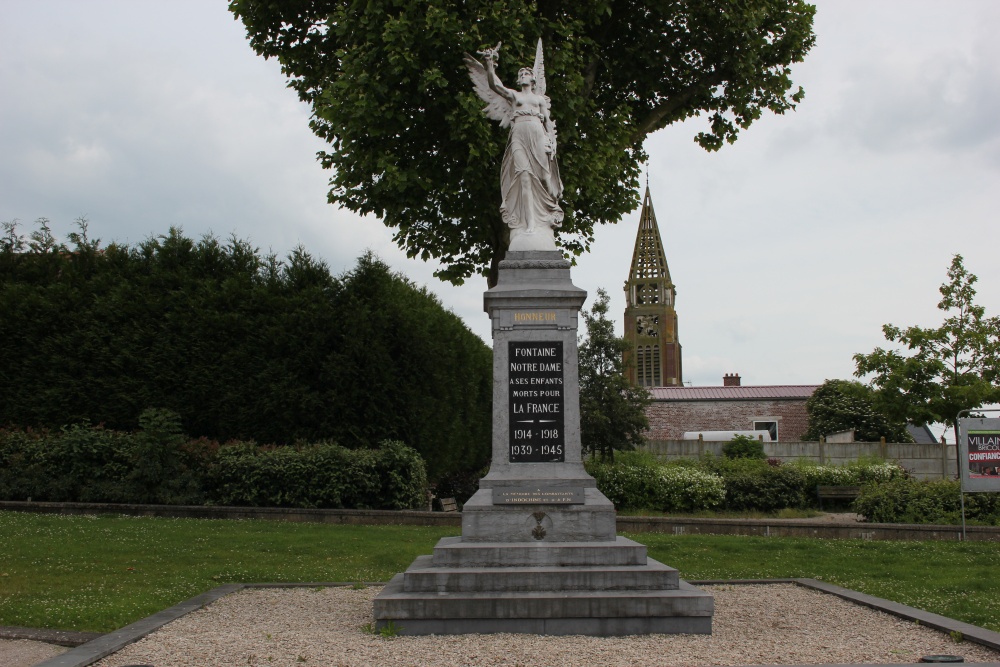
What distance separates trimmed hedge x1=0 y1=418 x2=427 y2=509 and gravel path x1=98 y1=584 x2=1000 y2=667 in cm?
905

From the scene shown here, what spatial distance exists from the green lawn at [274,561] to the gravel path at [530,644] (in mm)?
926

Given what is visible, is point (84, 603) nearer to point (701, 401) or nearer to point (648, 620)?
point (648, 620)

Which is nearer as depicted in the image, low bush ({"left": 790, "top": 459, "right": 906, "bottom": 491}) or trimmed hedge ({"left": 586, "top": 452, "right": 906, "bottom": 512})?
trimmed hedge ({"left": 586, "top": 452, "right": 906, "bottom": 512})

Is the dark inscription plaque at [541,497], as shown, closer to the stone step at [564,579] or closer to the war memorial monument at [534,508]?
the war memorial monument at [534,508]

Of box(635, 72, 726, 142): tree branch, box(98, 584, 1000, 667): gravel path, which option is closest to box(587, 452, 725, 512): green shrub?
box(635, 72, 726, 142): tree branch

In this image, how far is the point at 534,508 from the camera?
8812mm

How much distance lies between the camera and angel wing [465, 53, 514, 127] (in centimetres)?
1057

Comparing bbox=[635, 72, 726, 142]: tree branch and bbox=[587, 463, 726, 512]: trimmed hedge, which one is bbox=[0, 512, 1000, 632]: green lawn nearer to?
bbox=[587, 463, 726, 512]: trimmed hedge

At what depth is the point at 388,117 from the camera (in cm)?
1470

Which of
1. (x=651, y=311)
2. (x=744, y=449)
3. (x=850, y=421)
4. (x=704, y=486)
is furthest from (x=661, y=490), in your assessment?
(x=651, y=311)

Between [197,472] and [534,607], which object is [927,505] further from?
[197,472]

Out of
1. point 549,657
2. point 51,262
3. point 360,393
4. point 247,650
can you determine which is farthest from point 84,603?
point 51,262

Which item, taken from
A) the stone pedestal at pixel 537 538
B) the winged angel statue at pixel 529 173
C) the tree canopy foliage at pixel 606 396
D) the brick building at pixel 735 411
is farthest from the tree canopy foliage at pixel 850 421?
the stone pedestal at pixel 537 538

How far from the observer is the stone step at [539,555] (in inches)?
326
